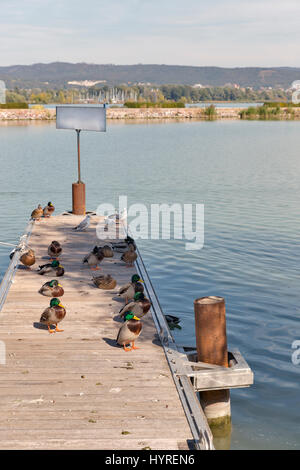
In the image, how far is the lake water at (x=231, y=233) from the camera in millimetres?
10664

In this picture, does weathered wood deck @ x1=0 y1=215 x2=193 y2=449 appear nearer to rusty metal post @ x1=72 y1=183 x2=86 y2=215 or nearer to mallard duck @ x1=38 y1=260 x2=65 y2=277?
mallard duck @ x1=38 y1=260 x2=65 y2=277

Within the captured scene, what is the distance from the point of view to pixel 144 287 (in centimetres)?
1265

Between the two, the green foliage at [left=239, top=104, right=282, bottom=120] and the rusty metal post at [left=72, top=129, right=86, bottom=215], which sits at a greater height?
the green foliage at [left=239, top=104, right=282, bottom=120]

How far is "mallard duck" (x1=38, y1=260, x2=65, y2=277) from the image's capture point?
13562 millimetres

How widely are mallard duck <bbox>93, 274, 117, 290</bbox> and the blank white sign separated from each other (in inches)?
390

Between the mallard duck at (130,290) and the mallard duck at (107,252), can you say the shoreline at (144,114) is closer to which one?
the mallard duck at (107,252)

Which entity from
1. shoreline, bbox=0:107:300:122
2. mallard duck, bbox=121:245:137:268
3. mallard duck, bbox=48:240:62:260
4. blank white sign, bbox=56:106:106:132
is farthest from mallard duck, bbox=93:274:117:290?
shoreline, bbox=0:107:300:122

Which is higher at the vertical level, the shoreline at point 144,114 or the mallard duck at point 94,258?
the shoreline at point 144,114

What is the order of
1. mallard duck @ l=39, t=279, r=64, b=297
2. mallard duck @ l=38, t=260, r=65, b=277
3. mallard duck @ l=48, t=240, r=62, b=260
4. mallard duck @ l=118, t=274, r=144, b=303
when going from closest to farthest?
mallard duck @ l=118, t=274, r=144, b=303, mallard duck @ l=39, t=279, r=64, b=297, mallard duck @ l=38, t=260, r=65, b=277, mallard duck @ l=48, t=240, r=62, b=260

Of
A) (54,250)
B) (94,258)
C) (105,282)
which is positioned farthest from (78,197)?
(105,282)

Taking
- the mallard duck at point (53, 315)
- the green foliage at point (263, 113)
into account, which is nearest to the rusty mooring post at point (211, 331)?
the mallard duck at point (53, 315)

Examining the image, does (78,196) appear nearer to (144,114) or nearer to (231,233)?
(231,233)

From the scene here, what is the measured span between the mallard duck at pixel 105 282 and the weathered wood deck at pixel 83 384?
1.19ft
